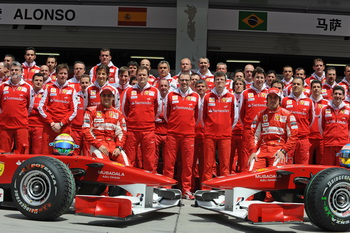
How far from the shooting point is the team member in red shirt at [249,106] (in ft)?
34.6

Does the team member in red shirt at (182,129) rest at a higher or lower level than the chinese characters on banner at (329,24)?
lower

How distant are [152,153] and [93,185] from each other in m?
2.18

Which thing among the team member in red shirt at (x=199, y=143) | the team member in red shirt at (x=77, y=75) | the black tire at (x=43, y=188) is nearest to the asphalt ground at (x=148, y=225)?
the black tire at (x=43, y=188)

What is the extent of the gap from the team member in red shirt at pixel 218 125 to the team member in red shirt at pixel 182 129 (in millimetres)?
244

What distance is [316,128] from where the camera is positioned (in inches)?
433

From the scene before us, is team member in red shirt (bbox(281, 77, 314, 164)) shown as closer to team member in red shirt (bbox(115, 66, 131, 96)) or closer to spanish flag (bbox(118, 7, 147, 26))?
team member in red shirt (bbox(115, 66, 131, 96))

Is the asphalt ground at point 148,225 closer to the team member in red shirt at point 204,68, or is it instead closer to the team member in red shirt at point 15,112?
the team member in red shirt at point 15,112

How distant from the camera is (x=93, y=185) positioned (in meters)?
7.84

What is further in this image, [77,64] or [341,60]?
[341,60]

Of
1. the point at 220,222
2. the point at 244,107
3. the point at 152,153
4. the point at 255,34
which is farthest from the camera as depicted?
the point at 255,34

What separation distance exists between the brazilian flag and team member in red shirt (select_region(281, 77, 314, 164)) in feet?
22.8

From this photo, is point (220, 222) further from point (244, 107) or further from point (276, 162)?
point (244, 107)

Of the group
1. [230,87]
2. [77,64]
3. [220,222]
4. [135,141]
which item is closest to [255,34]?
[230,87]

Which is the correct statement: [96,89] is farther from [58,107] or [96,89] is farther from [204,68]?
[204,68]
